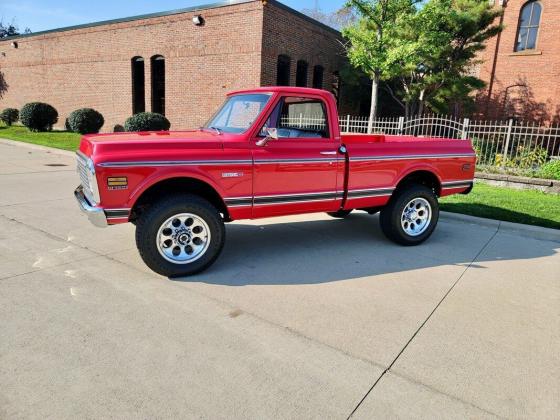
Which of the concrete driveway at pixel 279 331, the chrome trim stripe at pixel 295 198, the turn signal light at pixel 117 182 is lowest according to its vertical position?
the concrete driveway at pixel 279 331

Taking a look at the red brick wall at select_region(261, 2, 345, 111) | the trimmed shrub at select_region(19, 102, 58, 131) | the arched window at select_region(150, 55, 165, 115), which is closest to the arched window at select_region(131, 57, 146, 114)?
the arched window at select_region(150, 55, 165, 115)

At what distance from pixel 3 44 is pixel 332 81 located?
2235 centimetres

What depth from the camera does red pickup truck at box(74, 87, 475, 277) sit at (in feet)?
13.2

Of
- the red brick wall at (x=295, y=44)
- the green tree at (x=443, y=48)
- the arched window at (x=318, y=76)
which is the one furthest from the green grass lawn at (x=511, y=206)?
the arched window at (x=318, y=76)

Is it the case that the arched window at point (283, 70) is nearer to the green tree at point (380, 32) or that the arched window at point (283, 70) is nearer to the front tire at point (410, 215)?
the green tree at point (380, 32)

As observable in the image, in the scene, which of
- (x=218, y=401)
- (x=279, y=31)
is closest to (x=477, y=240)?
(x=218, y=401)

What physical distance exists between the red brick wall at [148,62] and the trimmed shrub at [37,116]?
68.4 inches

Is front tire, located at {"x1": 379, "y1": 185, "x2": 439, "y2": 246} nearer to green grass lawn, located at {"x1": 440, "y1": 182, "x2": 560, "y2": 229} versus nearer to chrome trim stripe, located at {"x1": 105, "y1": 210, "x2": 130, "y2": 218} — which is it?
green grass lawn, located at {"x1": 440, "y1": 182, "x2": 560, "y2": 229}

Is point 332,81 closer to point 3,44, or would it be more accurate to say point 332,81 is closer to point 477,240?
point 477,240

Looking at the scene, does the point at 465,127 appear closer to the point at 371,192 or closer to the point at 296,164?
the point at 371,192

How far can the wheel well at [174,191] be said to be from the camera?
4.32 meters

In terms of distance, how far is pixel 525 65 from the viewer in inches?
799

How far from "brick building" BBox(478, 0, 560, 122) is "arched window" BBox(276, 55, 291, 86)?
9.27 meters

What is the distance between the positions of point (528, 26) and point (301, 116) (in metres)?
20.3
